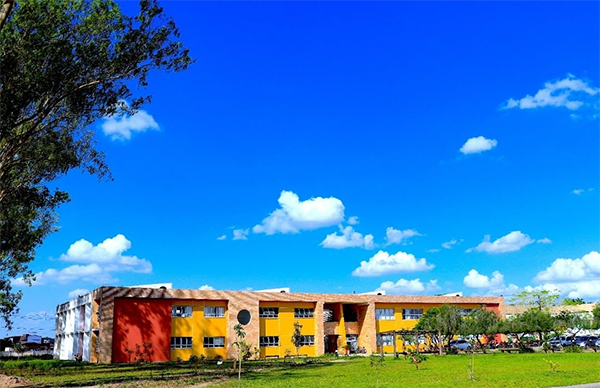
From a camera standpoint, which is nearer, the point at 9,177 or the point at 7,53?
the point at 7,53

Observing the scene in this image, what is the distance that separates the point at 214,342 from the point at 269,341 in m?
6.23

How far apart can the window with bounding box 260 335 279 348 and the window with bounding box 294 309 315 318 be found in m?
3.62

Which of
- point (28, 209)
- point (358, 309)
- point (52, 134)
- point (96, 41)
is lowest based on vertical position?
point (358, 309)

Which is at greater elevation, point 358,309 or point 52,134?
point 52,134

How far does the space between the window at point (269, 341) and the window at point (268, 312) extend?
2.20m

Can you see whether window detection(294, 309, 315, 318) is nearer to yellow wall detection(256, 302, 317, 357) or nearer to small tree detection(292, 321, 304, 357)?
yellow wall detection(256, 302, 317, 357)

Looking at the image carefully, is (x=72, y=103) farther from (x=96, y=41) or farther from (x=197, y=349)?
(x=197, y=349)

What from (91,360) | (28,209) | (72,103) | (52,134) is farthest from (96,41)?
(91,360)

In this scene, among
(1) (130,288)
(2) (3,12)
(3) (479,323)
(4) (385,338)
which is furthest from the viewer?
(4) (385,338)

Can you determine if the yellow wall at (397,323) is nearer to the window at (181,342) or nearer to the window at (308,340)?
the window at (308,340)

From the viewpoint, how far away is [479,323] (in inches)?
2165

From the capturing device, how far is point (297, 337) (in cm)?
5341

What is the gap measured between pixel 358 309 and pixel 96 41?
49873mm

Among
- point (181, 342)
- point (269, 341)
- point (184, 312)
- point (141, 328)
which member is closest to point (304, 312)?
point (269, 341)
